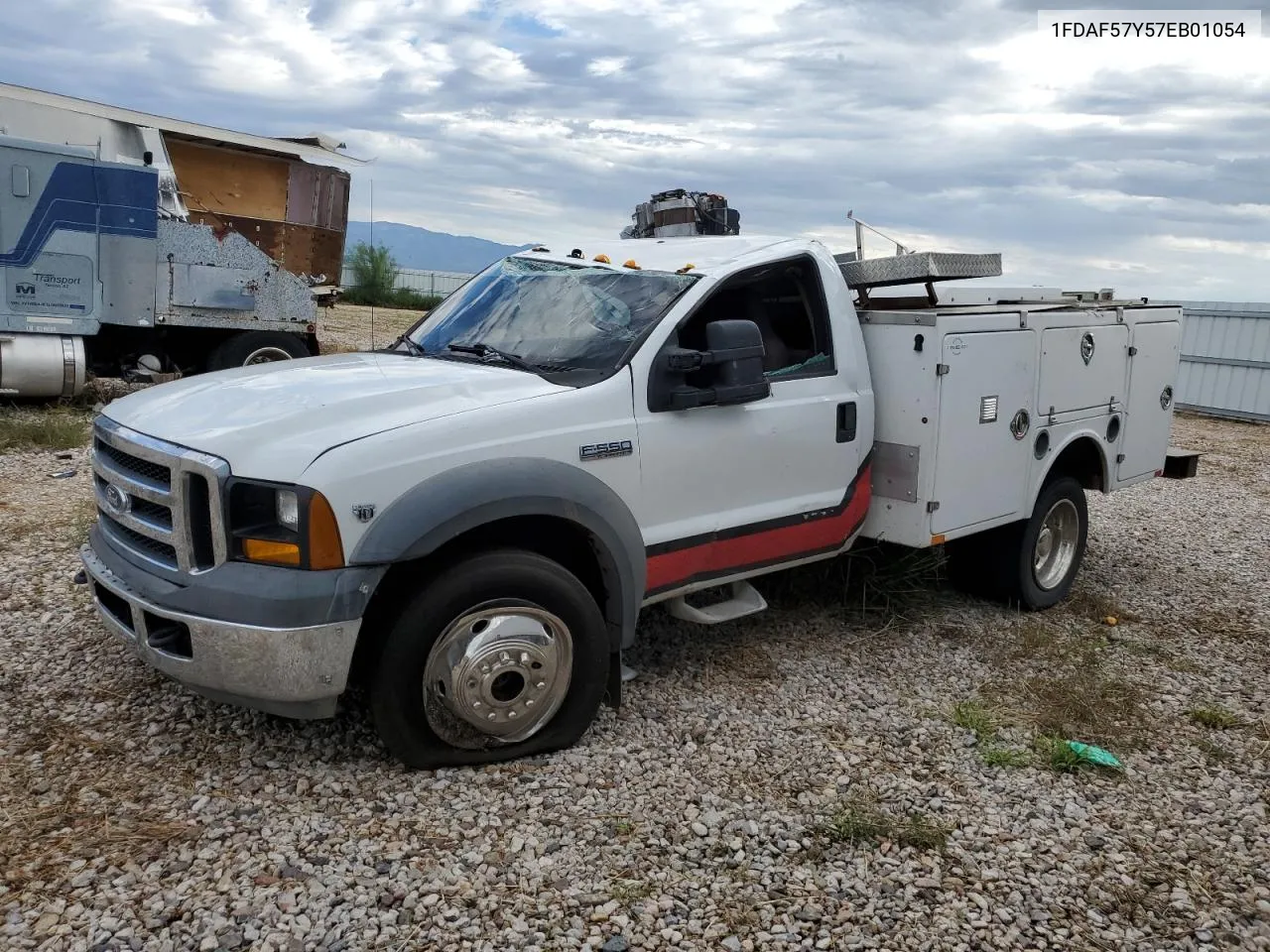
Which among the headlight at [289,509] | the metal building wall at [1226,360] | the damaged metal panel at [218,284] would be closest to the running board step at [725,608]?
the headlight at [289,509]

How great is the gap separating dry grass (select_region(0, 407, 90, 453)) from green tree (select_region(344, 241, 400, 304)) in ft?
67.7

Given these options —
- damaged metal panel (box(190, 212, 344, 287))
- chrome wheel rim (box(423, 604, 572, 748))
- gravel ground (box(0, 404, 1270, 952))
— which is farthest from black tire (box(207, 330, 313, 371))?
chrome wheel rim (box(423, 604, 572, 748))

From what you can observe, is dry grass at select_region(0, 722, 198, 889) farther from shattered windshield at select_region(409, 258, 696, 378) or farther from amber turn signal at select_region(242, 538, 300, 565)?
shattered windshield at select_region(409, 258, 696, 378)

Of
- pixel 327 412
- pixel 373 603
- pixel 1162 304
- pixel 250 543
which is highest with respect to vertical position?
pixel 1162 304

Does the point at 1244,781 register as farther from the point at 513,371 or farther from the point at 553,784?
the point at 513,371

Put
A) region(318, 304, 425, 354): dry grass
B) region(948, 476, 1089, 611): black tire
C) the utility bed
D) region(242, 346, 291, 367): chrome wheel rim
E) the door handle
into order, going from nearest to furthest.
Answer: the door handle
the utility bed
region(948, 476, 1089, 611): black tire
region(242, 346, 291, 367): chrome wheel rim
region(318, 304, 425, 354): dry grass

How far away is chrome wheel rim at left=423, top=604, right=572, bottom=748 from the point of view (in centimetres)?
366

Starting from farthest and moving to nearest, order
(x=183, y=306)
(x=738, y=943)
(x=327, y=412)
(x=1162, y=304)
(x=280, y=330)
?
(x=280, y=330)
(x=183, y=306)
(x=1162, y=304)
(x=327, y=412)
(x=738, y=943)

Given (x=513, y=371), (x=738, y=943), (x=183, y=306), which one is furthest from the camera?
(x=183, y=306)

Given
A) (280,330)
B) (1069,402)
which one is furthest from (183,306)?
(1069,402)

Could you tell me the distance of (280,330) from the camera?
39.9 feet

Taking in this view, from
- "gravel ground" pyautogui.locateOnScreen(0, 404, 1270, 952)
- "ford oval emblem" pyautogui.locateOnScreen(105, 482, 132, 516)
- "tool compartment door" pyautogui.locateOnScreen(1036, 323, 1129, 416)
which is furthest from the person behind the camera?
"tool compartment door" pyautogui.locateOnScreen(1036, 323, 1129, 416)

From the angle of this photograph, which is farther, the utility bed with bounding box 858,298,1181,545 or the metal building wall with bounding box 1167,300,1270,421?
the metal building wall with bounding box 1167,300,1270,421

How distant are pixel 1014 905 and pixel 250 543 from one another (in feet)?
8.64
